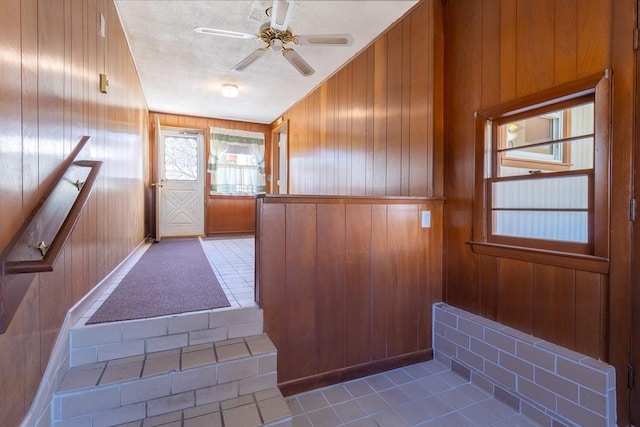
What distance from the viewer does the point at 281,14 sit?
233 centimetres

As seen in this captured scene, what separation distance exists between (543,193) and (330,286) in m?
1.40

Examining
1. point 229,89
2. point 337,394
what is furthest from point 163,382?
point 229,89

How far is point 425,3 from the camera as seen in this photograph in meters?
2.49

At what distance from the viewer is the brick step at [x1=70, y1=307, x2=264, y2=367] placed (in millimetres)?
1584

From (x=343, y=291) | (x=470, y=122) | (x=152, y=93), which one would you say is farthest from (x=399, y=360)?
(x=152, y=93)

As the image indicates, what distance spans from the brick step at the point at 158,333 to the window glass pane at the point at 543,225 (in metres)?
1.69

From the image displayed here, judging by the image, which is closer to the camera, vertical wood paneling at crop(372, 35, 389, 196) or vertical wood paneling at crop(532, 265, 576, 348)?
vertical wood paneling at crop(532, 265, 576, 348)

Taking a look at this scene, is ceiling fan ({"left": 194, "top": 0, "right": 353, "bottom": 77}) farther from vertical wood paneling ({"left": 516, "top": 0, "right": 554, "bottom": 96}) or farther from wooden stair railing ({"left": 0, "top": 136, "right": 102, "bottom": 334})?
wooden stair railing ({"left": 0, "top": 136, "right": 102, "bottom": 334})

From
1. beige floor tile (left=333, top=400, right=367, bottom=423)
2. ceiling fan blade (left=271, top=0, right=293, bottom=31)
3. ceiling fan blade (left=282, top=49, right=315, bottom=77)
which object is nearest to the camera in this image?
beige floor tile (left=333, top=400, right=367, bottom=423)

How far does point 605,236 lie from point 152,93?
17.5ft

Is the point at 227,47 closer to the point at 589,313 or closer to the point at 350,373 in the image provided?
the point at 350,373

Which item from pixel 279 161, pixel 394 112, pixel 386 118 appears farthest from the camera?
pixel 279 161

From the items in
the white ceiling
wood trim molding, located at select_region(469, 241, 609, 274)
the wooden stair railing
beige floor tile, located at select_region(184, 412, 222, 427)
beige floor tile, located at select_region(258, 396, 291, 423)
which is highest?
the white ceiling

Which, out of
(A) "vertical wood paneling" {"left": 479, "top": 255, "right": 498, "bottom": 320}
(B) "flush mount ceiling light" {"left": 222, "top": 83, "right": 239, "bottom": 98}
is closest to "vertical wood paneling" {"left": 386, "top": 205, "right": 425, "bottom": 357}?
(A) "vertical wood paneling" {"left": 479, "top": 255, "right": 498, "bottom": 320}
